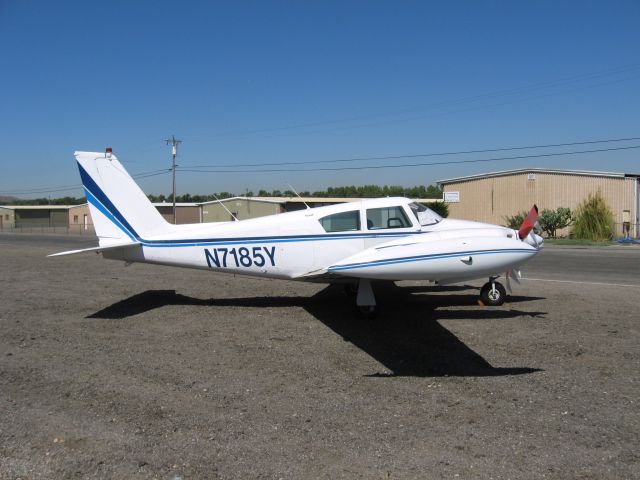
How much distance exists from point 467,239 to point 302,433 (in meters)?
4.68

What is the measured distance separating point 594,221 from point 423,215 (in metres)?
27.0

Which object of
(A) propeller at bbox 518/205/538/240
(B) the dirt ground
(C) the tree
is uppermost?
(C) the tree

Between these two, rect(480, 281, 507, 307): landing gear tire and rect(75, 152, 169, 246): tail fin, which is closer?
rect(75, 152, 169, 246): tail fin

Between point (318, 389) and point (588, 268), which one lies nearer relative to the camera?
point (318, 389)

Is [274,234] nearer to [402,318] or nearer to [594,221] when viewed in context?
[402,318]

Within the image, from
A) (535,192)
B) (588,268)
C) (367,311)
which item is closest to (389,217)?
(367,311)

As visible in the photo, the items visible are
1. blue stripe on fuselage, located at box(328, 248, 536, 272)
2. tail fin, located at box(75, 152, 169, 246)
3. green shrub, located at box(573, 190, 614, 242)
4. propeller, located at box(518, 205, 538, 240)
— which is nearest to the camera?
blue stripe on fuselage, located at box(328, 248, 536, 272)

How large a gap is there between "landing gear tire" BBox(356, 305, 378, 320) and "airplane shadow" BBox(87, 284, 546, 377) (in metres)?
0.11

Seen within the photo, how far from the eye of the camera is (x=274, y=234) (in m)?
9.28

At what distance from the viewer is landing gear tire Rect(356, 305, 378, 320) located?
8602 millimetres

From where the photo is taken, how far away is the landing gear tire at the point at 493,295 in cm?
973

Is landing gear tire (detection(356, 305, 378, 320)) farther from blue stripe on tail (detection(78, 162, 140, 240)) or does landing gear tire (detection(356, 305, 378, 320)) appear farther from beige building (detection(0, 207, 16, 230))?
beige building (detection(0, 207, 16, 230))

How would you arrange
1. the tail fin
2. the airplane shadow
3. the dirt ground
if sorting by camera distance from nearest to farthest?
the dirt ground, the airplane shadow, the tail fin

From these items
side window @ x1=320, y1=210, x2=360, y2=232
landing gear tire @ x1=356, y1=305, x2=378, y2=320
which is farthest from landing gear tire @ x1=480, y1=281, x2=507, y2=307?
side window @ x1=320, y1=210, x2=360, y2=232
